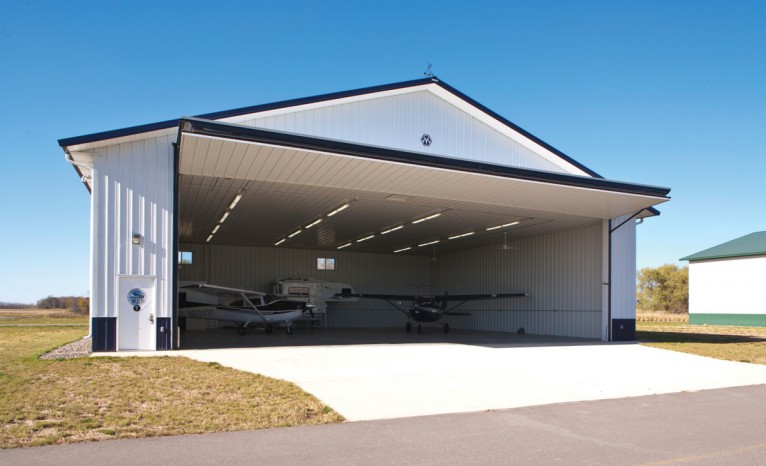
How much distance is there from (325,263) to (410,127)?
54.7 feet

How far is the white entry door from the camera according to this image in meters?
13.8

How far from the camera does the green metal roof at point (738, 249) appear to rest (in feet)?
117

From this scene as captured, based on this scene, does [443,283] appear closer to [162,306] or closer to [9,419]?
[162,306]

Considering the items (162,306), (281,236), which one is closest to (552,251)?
(281,236)

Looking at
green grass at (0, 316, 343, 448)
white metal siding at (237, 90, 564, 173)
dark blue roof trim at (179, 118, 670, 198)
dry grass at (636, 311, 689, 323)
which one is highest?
white metal siding at (237, 90, 564, 173)

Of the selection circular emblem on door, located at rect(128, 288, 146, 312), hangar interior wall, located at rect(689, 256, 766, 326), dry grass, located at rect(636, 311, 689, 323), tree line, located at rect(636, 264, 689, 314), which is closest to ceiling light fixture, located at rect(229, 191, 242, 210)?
circular emblem on door, located at rect(128, 288, 146, 312)

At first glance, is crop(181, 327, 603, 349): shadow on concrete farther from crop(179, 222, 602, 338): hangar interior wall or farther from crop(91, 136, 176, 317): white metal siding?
crop(91, 136, 176, 317): white metal siding

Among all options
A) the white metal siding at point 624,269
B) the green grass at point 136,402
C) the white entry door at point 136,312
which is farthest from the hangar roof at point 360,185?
the green grass at point 136,402

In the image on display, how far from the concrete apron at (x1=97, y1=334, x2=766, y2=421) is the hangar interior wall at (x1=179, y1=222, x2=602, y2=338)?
6299mm

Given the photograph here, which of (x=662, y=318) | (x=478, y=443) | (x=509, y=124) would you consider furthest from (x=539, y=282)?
(x=662, y=318)

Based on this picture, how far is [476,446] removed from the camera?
562 centimetres

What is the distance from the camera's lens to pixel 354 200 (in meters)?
19.3

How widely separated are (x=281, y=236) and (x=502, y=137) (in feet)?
41.6

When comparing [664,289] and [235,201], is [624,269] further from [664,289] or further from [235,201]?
[664,289]
